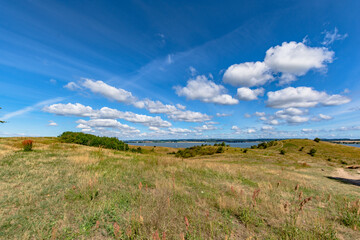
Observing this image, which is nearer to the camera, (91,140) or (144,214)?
(144,214)

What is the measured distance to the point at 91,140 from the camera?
5081 cm

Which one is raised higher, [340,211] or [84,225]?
[84,225]

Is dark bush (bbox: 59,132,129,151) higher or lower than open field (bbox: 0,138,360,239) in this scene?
higher

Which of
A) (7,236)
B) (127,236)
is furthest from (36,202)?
(127,236)

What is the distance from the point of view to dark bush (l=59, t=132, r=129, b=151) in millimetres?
44881

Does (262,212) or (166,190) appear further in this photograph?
(166,190)

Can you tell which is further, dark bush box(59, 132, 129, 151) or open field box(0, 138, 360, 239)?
dark bush box(59, 132, 129, 151)

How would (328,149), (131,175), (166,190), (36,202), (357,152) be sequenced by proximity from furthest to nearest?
(328,149), (357,152), (131,175), (166,190), (36,202)

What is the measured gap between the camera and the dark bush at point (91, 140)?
4488cm

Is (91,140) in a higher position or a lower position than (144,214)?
higher

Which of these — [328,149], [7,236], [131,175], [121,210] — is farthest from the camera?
[328,149]

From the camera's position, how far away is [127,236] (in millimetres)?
4000

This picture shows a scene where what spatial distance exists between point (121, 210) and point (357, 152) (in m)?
64.7

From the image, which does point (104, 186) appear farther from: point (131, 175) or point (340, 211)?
point (340, 211)
